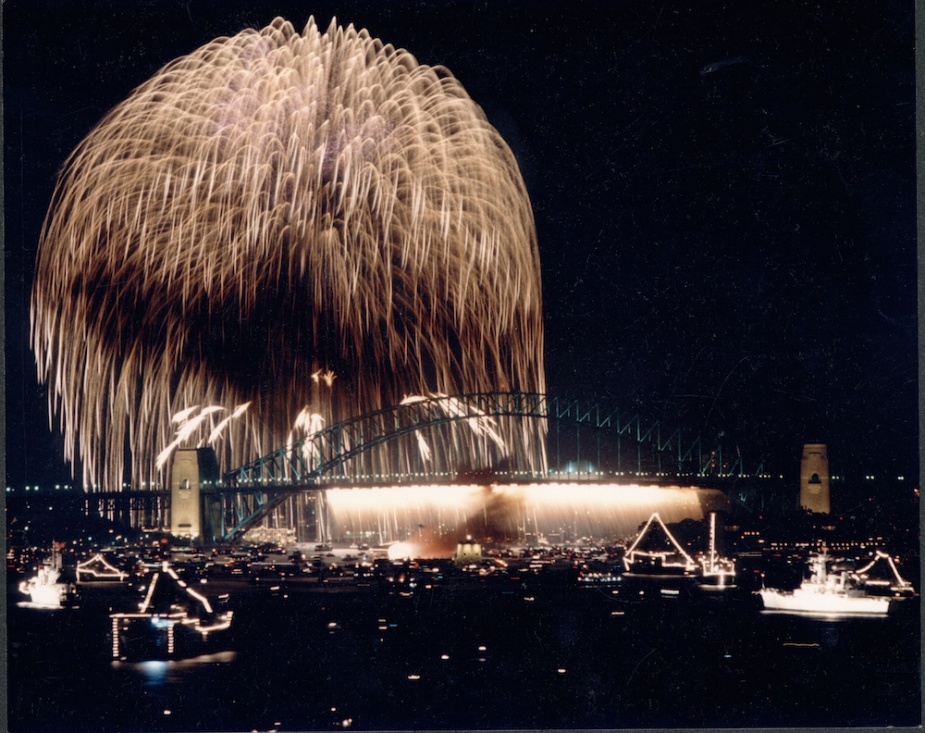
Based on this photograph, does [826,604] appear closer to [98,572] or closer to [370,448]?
[98,572]

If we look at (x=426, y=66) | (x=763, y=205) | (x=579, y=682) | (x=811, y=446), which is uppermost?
(x=426, y=66)

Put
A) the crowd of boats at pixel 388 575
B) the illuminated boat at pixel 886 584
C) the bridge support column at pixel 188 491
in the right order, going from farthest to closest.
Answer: the bridge support column at pixel 188 491
the illuminated boat at pixel 886 584
the crowd of boats at pixel 388 575

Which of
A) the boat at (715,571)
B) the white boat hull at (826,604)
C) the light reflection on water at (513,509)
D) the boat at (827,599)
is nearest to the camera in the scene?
the white boat hull at (826,604)

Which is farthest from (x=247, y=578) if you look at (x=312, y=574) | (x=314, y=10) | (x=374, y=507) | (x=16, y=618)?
(x=314, y=10)

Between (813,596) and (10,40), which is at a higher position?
(10,40)

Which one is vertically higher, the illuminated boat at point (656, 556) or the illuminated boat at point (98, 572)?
the illuminated boat at point (98, 572)

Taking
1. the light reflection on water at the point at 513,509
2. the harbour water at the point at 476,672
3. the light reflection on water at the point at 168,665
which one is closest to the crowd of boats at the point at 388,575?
the light reflection on water at the point at 168,665

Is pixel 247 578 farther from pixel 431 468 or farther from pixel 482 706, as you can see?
pixel 482 706

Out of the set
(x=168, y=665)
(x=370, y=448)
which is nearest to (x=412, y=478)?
(x=370, y=448)

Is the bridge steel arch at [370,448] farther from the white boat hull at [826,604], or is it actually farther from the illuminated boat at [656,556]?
the white boat hull at [826,604]
